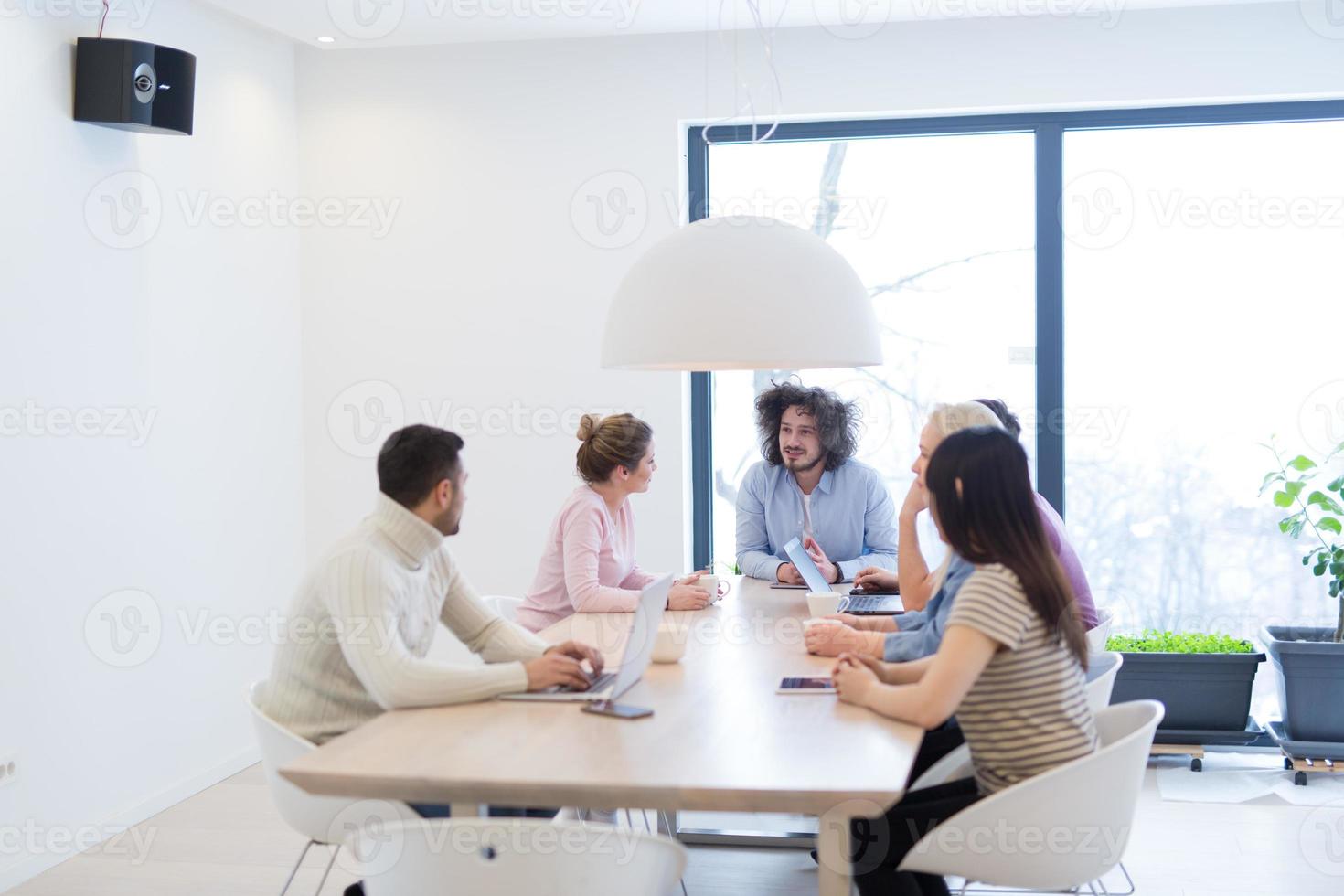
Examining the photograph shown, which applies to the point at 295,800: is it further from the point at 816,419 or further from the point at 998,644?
the point at 816,419

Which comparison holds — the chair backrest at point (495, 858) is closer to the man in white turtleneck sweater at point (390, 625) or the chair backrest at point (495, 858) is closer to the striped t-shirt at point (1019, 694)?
the man in white turtleneck sweater at point (390, 625)

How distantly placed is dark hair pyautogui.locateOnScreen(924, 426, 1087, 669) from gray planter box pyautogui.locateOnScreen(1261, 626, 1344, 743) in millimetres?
2639

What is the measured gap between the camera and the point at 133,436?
13.8 feet

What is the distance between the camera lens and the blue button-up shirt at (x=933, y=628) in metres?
2.64

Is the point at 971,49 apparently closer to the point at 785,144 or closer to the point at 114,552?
the point at 785,144

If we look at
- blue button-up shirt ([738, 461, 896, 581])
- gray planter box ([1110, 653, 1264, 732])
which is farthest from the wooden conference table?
gray planter box ([1110, 653, 1264, 732])

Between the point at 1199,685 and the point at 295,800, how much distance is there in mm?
3458

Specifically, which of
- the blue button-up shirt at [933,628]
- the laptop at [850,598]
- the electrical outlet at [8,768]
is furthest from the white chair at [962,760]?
the electrical outlet at [8,768]

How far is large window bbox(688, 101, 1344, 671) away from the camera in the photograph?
4.95m

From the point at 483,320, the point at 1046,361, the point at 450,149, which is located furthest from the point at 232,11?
the point at 1046,361

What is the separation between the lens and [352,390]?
17.4 ft

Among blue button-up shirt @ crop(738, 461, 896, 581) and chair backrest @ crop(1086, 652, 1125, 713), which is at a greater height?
blue button-up shirt @ crop(738, 461, 896, 581)

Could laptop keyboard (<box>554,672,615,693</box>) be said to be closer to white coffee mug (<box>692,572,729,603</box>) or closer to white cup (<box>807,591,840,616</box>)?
white cup (<box>807,591,840,616</box>)

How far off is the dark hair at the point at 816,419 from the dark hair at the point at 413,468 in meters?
1.85
